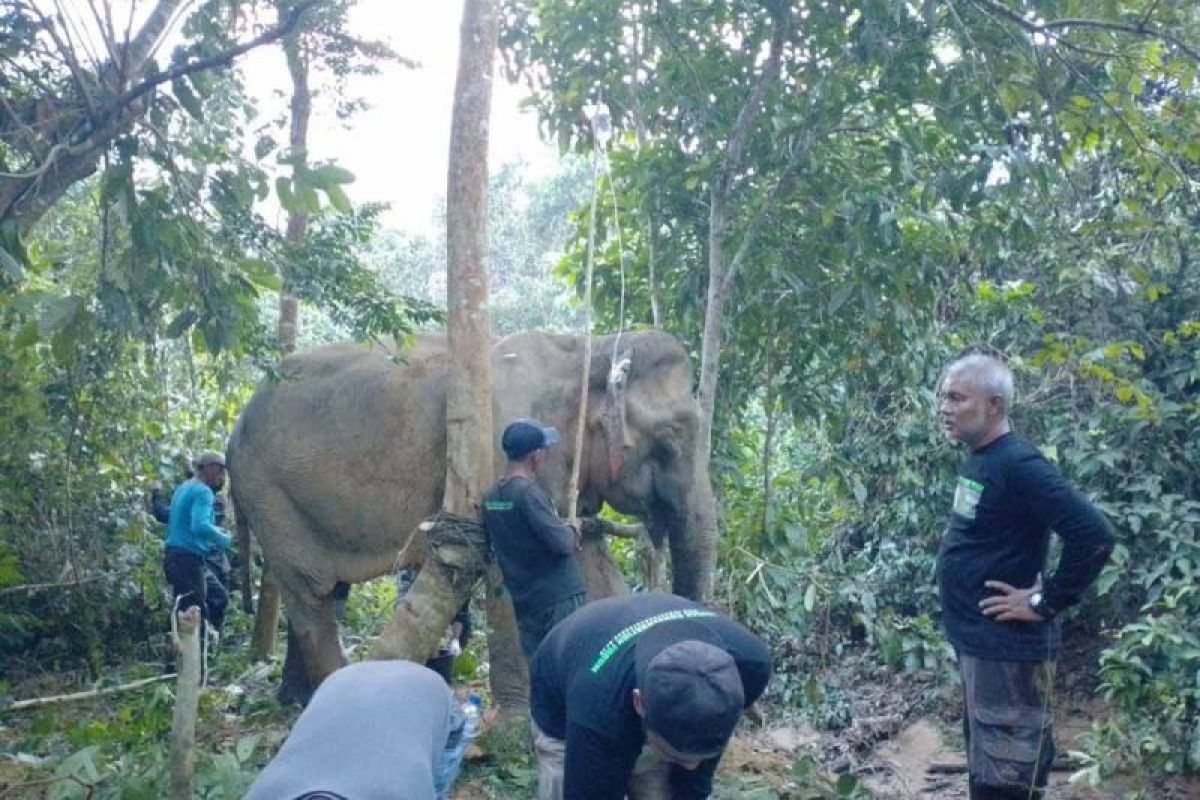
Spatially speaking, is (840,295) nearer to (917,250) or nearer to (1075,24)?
(917,250)

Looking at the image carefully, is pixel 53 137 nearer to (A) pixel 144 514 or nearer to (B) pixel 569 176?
(A) pixel 144 514

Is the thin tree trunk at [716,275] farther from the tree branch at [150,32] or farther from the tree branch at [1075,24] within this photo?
the tree branch at [150,32]

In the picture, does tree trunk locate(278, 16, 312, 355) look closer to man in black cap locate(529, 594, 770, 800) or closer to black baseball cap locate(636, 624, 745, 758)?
man in black cap locate(529, 594, 770, 800)

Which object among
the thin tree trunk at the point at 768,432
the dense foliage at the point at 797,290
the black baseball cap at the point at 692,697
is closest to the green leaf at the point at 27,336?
the dense foliage at the point at 797,290

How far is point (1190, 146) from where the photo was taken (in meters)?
6.20

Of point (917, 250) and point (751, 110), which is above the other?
point (751, 110)

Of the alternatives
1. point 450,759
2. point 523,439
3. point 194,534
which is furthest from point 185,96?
point 194,534

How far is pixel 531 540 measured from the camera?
20.1ft

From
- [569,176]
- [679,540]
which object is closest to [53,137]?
[679,540]

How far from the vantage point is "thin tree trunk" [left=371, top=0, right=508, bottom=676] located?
6.19m

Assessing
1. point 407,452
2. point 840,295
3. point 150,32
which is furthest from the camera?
point 407,452

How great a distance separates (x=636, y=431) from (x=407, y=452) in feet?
4.47

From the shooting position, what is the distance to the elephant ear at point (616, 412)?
23.5 feet

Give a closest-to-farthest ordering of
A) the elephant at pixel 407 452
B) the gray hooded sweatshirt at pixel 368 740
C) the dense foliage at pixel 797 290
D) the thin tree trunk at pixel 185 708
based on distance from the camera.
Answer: the gray hooded sweatshirt at pixel 368 740 → the thin tree trunk at pixel 185 708 → the dense foliage at pixel 797 290 → the elephant at pixel 407 452
